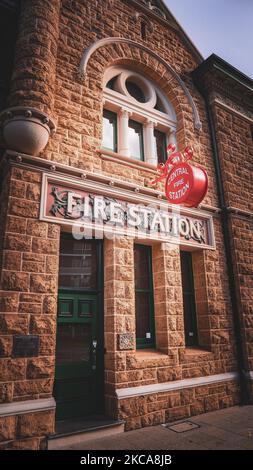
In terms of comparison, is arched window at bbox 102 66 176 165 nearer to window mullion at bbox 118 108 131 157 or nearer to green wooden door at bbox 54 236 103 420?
window mullion at bbox 118 108 131 157

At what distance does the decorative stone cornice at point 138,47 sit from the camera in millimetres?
6223

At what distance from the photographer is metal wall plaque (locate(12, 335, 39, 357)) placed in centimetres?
410

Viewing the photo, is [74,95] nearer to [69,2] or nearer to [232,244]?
[69,2]

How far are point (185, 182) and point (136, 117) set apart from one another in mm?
2882

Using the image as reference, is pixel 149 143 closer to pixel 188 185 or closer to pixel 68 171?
pixel 188 185

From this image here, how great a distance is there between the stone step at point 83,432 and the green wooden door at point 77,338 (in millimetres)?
423

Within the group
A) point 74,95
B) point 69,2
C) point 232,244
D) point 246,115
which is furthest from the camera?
point 246,115

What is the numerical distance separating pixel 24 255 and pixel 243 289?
5.13 metres

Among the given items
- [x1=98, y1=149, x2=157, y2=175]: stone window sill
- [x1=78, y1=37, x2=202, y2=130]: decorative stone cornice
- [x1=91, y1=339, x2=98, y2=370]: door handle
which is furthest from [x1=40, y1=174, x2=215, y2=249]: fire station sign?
[x1=78, y1=37, x2=202, y2=130]: decorative stone cornice

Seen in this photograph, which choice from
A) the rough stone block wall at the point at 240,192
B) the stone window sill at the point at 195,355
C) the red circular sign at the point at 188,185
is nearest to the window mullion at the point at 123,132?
the red circular sign at the point at 188,185

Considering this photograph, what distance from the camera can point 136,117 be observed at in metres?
7.19

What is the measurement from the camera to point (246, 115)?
8.99 metres
